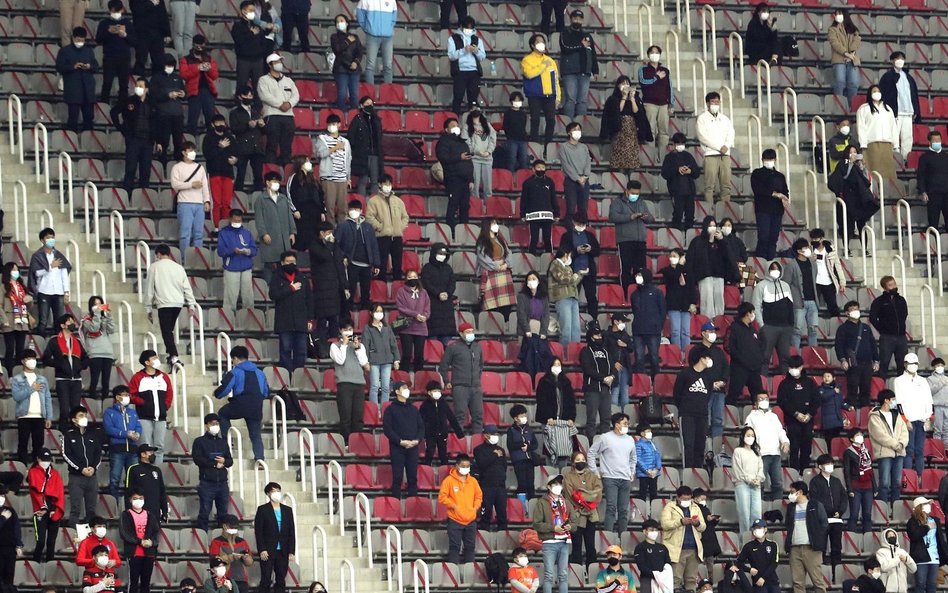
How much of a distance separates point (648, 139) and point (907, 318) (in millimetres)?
4846

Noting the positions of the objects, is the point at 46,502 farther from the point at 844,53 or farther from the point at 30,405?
the point at 844,53

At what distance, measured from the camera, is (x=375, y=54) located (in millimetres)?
40188

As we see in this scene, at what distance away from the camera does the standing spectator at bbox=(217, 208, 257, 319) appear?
35750mm

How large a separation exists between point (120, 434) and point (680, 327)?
8916mm

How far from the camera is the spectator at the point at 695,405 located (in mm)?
35781

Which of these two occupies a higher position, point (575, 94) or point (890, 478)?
point (575, 94)

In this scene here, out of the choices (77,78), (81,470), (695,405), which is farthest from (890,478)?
(77,78)

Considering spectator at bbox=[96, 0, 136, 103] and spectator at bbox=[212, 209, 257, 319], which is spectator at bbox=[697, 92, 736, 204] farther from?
spectator at bbox=[96, 0, 136, 103]

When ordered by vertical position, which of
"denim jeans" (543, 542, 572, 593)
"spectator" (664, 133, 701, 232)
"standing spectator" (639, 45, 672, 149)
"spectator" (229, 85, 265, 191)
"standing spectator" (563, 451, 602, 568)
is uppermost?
"standing spectator" (639, 45, 672, 149)

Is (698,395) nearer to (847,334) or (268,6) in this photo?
(847,334)

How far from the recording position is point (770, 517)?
3531 centimetres

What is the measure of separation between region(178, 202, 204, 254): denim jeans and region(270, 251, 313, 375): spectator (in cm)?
175

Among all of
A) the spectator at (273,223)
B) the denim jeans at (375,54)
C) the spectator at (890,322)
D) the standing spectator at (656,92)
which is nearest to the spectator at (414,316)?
the spectator at (273,223)

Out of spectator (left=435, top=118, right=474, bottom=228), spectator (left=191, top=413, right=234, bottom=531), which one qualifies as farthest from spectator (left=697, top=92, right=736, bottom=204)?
spectator (left=191, top=413, right=234, bottom=531)
